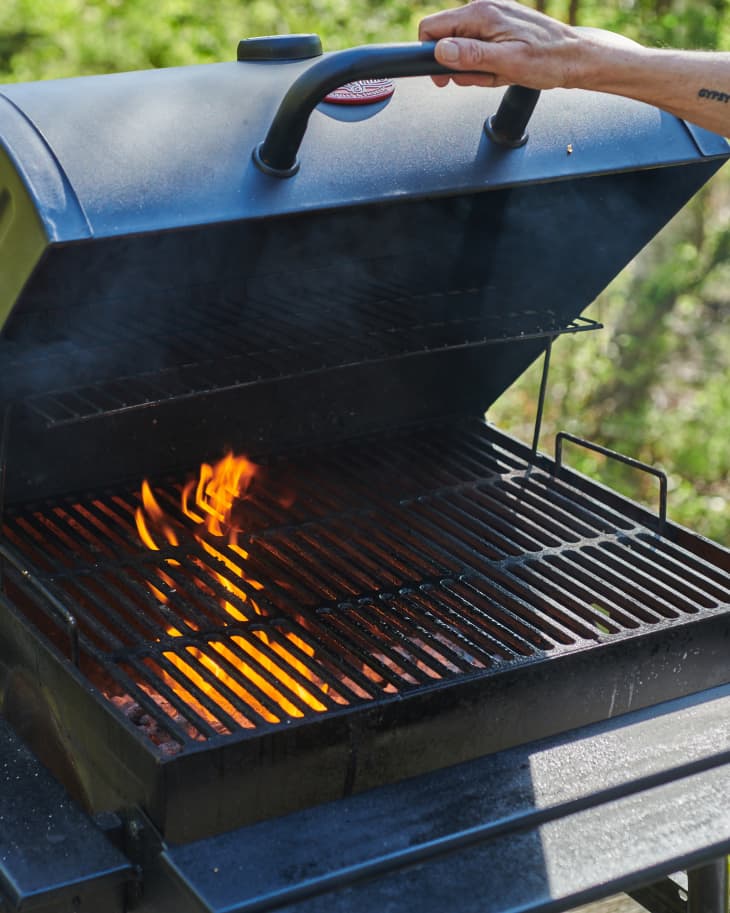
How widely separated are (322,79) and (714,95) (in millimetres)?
537

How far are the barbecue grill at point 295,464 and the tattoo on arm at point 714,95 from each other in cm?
13

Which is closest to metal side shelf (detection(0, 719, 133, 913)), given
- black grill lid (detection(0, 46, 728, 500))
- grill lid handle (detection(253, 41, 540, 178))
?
black grill lid (detection(0, 46, 728, 500))

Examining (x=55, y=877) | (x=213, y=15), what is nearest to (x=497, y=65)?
(x=55, y=877)

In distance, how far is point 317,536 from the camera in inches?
73.2

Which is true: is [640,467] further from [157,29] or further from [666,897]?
[157,29]

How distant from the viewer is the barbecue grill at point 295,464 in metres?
1.32

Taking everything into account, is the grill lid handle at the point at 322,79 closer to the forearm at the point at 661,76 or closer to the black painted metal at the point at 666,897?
the forearm at the point at 661,76

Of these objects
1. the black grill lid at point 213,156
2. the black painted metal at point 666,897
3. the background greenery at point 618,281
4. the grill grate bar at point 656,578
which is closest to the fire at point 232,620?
the black grill lid at point 213,156

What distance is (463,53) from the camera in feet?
4.46

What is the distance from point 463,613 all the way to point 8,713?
70 centimetres

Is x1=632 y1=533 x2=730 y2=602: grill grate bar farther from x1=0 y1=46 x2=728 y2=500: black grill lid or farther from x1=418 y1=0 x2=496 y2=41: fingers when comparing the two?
x1=418 y1=0 x2=496 y2=41: fingers

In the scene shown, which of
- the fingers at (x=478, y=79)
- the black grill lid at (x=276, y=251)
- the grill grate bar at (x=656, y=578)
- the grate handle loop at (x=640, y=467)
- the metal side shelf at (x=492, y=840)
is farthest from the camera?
the grate handle loop at (x=640, y=467)

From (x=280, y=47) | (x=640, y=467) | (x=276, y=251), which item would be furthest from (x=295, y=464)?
(x=280, y=47)

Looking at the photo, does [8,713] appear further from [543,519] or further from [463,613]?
[543,519]
